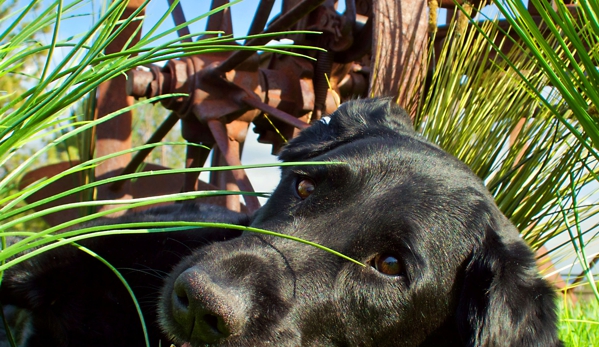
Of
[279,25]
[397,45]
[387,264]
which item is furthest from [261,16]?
[387,264]

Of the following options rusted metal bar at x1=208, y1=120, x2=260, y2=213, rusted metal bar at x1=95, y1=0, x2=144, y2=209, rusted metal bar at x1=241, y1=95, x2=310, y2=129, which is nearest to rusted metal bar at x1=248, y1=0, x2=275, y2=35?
rusted metal bar at x1=241, y1=95, x2=310, y2=129

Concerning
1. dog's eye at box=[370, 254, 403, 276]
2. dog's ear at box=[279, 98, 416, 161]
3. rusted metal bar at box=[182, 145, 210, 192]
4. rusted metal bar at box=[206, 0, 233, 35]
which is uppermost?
rusted metal bar at box=[206, 0, 233, 35]

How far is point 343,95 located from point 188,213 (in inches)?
91.8

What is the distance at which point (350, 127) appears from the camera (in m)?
2.43

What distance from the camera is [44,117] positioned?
1089 mm

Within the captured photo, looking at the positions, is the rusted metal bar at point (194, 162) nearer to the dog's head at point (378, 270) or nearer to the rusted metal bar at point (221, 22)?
the rusted metal bar at point (221, 22)

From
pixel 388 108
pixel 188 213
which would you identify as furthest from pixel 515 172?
pixel 188 213

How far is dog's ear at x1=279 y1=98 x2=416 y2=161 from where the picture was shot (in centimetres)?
239

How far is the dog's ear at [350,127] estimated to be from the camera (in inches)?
94.0

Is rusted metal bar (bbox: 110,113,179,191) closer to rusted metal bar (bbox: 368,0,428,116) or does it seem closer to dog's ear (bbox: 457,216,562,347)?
rusted metal bar (bbox: 368,0,428,116)

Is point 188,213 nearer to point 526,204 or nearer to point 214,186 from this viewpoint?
point 526,204

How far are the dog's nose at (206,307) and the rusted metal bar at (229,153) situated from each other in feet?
7.93

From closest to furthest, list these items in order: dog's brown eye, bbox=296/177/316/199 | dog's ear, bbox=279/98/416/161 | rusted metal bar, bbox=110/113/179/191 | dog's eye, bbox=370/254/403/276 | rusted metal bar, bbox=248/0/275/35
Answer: dog's eye, bbox=370/254/403/276, dog's brown eye, bbox=296/177/316/199, dog's ear, bbox=279/98/416/161, rusted metal bar, bbox=248/0/275/35, rusted metal bar, bbox=110/113/179/191

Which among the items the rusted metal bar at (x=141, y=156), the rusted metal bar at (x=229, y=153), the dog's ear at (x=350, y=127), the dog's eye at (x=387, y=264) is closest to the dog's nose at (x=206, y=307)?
the dog's eye at (x=387, y=264)
